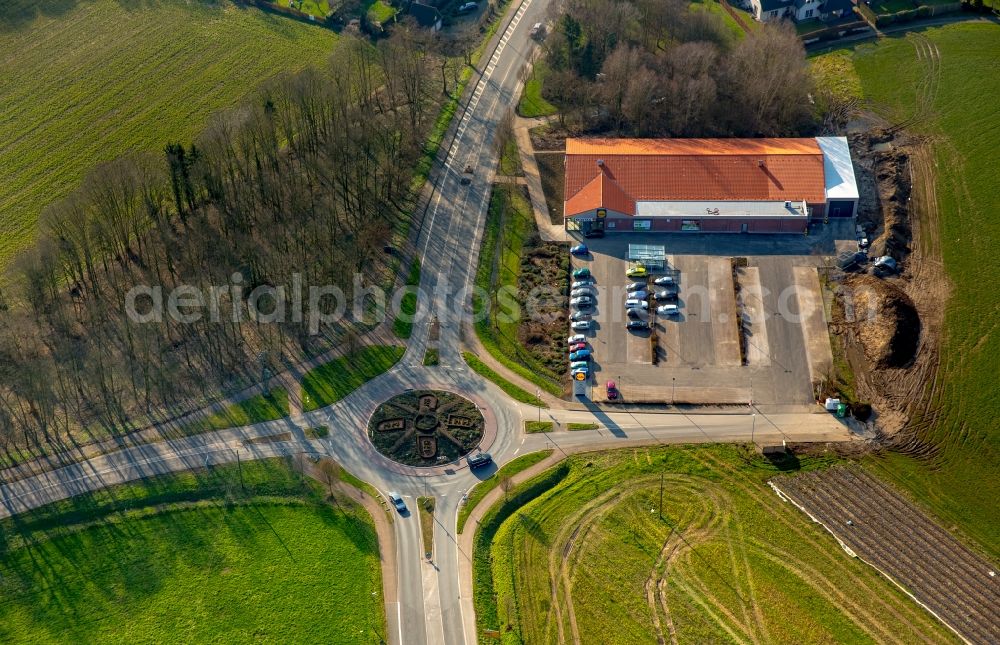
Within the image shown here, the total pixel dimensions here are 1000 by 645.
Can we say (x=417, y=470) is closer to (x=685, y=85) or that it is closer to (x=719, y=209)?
(x=719, y=209)

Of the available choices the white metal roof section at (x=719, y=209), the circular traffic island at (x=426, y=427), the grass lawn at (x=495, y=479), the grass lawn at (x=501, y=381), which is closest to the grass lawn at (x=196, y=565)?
the circular traffic island at (x=426, y=427)

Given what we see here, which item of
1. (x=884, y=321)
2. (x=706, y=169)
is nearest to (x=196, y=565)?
(x=884, y=321)

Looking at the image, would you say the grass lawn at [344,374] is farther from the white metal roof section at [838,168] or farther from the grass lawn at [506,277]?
the white metal roof section at [838,168]

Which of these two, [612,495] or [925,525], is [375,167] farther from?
[925,525]

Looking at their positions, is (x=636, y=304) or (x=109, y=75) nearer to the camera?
(x=636, y=304)

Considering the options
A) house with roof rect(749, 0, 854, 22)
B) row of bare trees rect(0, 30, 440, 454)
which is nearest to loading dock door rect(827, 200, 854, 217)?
house with roof rect(749, 0, 854, 22)

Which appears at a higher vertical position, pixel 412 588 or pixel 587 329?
pixel 587 329

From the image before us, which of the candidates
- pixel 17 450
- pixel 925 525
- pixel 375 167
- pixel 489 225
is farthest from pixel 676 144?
pixel 17 450
